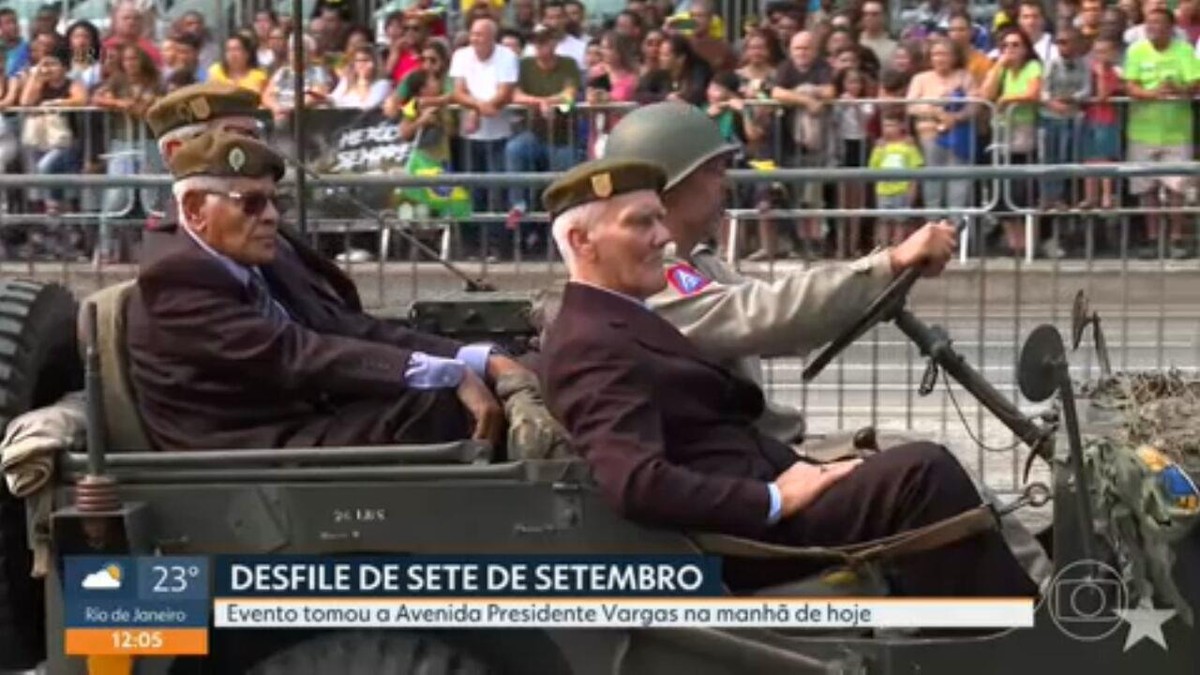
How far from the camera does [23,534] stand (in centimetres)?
658

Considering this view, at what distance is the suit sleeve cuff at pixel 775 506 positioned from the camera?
601 cm

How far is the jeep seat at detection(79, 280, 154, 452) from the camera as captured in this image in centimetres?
644

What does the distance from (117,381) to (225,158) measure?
0.57m

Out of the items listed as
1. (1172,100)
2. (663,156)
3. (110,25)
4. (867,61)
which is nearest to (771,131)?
(867,61)

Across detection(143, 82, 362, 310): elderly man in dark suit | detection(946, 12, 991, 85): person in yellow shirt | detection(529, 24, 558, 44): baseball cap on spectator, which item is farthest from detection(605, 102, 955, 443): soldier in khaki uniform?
detection(529, 24, 558, 44): baseball cap on spectator

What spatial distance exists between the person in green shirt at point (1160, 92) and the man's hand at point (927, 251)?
835 cm

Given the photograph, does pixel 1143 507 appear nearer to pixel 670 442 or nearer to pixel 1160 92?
pixel 670 442

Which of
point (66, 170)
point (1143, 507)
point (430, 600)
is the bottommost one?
point (430, 600)

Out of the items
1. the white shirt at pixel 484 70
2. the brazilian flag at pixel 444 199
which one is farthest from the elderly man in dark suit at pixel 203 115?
the white shirt at pixel 484 70

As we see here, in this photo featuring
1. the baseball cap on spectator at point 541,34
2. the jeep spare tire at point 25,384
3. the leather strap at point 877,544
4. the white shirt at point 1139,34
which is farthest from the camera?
the baseball cap on spectator at point 541,34

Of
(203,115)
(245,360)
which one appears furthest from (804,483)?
(203,115)

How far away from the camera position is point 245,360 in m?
6.32

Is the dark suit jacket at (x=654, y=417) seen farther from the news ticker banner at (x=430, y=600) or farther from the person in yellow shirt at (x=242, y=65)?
the person in yellow shirt at (x=242, y=65)

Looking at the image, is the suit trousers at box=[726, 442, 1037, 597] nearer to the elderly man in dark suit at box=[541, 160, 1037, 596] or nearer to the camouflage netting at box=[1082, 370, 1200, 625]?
the elderly man in dark suit at box=[541, 160, 1037, 596]
